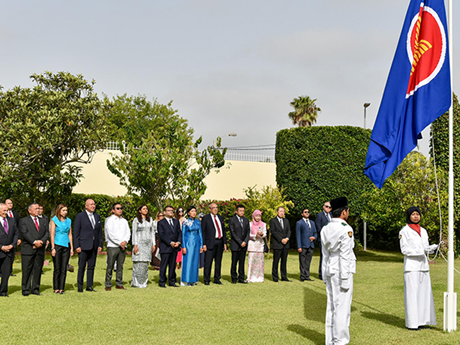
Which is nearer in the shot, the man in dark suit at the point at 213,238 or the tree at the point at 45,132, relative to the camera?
the man in dark suit at the point at 213,238

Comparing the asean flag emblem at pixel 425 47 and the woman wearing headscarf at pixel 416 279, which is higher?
the asean flag emblem at pixel 425 47

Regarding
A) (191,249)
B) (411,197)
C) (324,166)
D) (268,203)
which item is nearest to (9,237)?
(191,249)

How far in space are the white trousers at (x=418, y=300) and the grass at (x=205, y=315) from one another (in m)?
0.18

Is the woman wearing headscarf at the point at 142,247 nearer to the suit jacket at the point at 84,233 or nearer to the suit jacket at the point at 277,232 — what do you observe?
the suit jacket at the point at 84,233

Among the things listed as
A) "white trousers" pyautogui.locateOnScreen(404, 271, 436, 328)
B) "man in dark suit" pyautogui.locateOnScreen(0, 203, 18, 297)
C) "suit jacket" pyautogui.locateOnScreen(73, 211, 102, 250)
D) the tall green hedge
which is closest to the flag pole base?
"white trousers" pyautogui.locateOnScreen(404, 271, 436, 328)

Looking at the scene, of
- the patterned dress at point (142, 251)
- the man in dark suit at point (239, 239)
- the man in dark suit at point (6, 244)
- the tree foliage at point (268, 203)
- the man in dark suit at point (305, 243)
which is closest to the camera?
the man in dark suit at point (6, 244)

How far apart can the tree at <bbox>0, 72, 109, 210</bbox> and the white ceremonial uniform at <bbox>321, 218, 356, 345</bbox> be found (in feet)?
41.4

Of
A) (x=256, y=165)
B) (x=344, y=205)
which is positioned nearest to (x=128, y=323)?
(x=344, y=205)

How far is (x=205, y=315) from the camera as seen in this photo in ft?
28.0

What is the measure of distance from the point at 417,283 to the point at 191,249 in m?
6.13

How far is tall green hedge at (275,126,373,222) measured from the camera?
882 inches

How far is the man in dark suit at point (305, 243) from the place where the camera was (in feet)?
43.8

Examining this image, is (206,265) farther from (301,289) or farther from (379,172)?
(379,172)

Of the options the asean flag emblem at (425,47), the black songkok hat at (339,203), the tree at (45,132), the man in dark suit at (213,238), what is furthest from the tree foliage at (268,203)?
the black songkok hat at (339,203)
